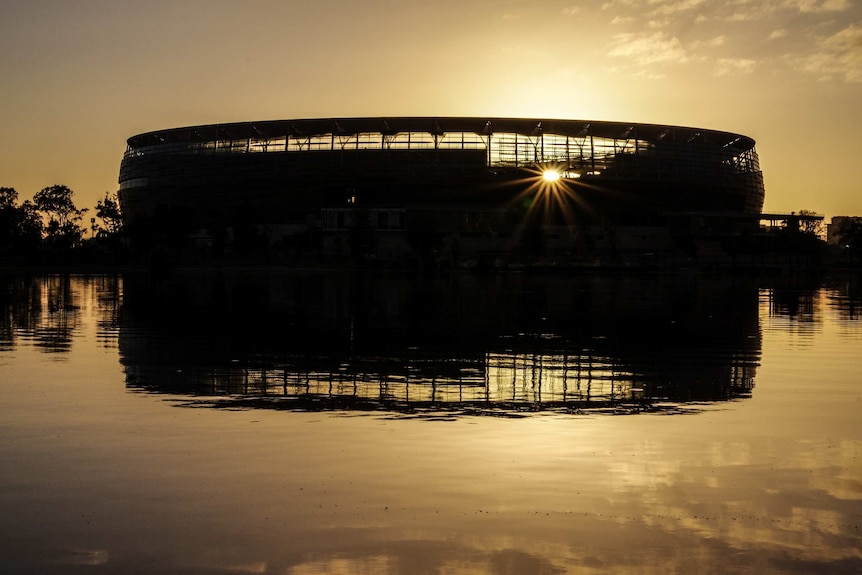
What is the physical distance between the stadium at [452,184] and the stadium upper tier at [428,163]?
197 millimetres

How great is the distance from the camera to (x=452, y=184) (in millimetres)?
182000

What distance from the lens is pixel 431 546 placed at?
38.9 ft

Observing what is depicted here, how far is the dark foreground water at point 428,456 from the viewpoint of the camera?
11773mm

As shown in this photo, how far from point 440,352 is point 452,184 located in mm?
149934

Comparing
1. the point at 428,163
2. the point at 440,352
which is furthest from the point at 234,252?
the point at 440,352

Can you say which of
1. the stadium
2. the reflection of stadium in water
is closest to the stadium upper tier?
the stadium

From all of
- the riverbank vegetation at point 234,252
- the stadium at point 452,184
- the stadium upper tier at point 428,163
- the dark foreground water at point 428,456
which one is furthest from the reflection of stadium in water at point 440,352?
the stadium upper tier at point 428,163

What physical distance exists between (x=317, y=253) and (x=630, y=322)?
115 meters

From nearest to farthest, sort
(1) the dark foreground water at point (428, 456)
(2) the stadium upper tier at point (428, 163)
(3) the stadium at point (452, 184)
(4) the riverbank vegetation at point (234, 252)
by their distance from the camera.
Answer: (1) the dark foreground water at point (428, 456)
(4) the riverbank vegetation at point (234, 252)
(3) the stadium at point (452, 184)
(2) the stadium upper tier at point (428, 163)

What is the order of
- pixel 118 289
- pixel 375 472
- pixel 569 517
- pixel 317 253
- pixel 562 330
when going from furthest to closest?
pixel 317 253
pixel 118 289
pixel 562 330
pixel 375 472
pixel 569 517

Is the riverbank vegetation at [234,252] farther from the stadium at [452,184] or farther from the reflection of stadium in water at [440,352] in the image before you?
the reflection of stadium in water at [440,352]

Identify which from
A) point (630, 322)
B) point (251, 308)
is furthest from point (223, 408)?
point (251, 308)

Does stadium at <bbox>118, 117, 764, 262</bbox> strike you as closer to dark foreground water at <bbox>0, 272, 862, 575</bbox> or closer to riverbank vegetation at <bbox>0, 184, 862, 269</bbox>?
riverbank vegetation at <bbox>0, 184, 862, 269</bbox>

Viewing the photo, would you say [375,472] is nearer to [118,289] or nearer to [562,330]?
[562,330]
